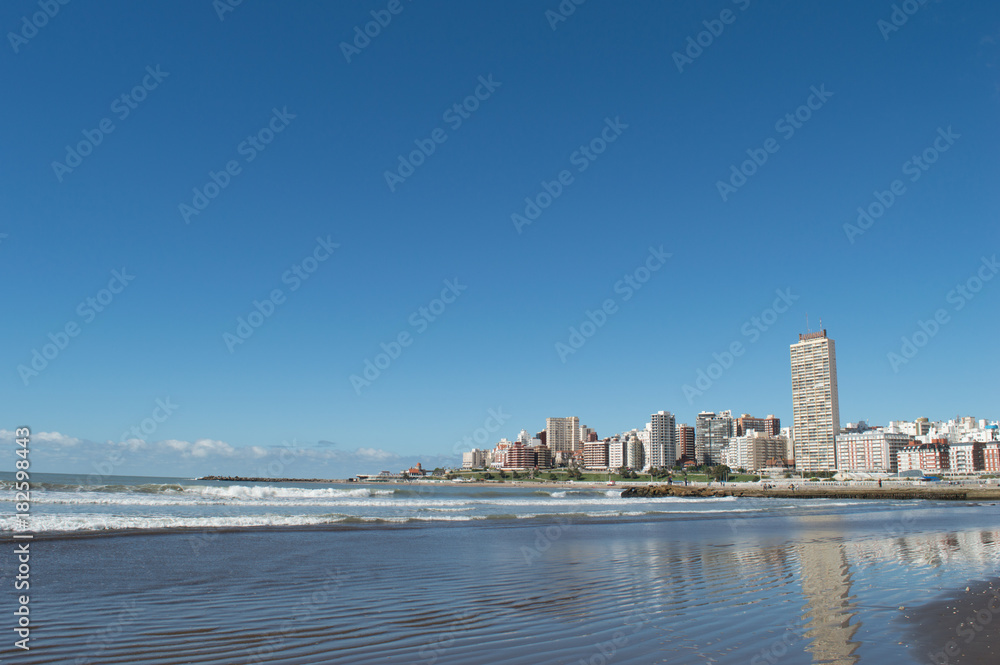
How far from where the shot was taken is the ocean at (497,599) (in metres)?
6.77

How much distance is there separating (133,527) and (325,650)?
683 inches

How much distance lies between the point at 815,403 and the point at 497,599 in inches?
7601

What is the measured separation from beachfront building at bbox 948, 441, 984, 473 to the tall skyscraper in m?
26.5

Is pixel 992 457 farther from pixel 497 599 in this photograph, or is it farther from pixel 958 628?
pixel 497 599

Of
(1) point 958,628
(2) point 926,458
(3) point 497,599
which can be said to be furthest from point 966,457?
(3) point 497,599

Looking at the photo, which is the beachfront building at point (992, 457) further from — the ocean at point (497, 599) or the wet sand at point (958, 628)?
the wet sand at point (958, 628)

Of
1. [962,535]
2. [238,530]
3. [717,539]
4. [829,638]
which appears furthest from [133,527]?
[962,535]

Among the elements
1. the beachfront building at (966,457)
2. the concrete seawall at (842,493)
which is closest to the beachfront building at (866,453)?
the beachfront building at (966,457)

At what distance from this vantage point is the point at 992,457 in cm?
14912

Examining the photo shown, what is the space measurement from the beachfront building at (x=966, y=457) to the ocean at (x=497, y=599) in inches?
6838

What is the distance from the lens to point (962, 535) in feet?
71.6

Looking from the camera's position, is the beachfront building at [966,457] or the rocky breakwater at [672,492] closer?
the rocky breakwater at [672,492]

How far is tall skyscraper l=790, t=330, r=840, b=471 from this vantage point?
578ft

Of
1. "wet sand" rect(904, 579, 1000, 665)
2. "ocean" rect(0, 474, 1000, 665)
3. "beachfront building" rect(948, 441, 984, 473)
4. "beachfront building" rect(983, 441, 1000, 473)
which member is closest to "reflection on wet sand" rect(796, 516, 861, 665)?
"ocean" rect(0, 474, 1000, 665)
